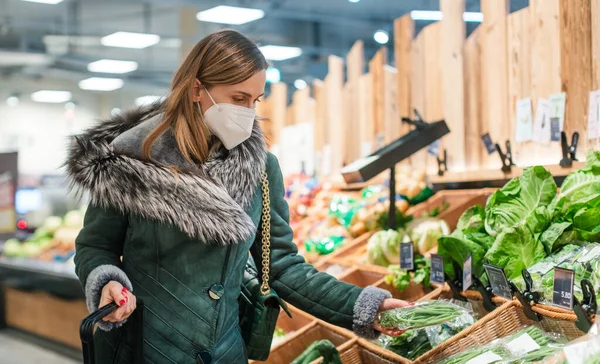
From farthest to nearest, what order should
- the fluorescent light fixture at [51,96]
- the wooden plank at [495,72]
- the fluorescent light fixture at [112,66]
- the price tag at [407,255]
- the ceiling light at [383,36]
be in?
the fluorescent light fixture at [51,96] → the fluorescent light fixture at [112,66] → the ceiling light at [383,36] → the wooden plank at [495,72] → the price tag at [407,255]

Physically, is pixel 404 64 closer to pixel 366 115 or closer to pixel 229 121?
pixel 366 115

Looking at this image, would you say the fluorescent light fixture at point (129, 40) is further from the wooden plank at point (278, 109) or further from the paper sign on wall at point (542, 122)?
the paper sign on wall at point (542, 122)

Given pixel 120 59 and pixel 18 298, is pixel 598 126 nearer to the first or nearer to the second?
pixel 18 298

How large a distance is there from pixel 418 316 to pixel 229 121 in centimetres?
80

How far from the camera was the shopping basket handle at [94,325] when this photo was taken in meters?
1.74

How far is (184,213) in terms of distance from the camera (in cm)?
200

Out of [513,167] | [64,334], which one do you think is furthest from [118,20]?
[513,167]

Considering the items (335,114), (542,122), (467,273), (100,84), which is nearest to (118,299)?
(467,273)

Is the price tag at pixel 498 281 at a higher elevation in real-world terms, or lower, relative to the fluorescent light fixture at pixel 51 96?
lower

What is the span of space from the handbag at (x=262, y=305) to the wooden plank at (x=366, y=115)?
3865 mm

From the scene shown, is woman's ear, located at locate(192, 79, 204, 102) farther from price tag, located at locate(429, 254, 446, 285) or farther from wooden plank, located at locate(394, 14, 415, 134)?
wooden plank, located at locate(394, 14, 415, 134)

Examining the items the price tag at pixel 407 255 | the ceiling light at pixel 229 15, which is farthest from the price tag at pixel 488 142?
the ceiling light at pixel 229 15

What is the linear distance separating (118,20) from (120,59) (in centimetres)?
213

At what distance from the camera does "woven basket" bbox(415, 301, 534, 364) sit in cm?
220
